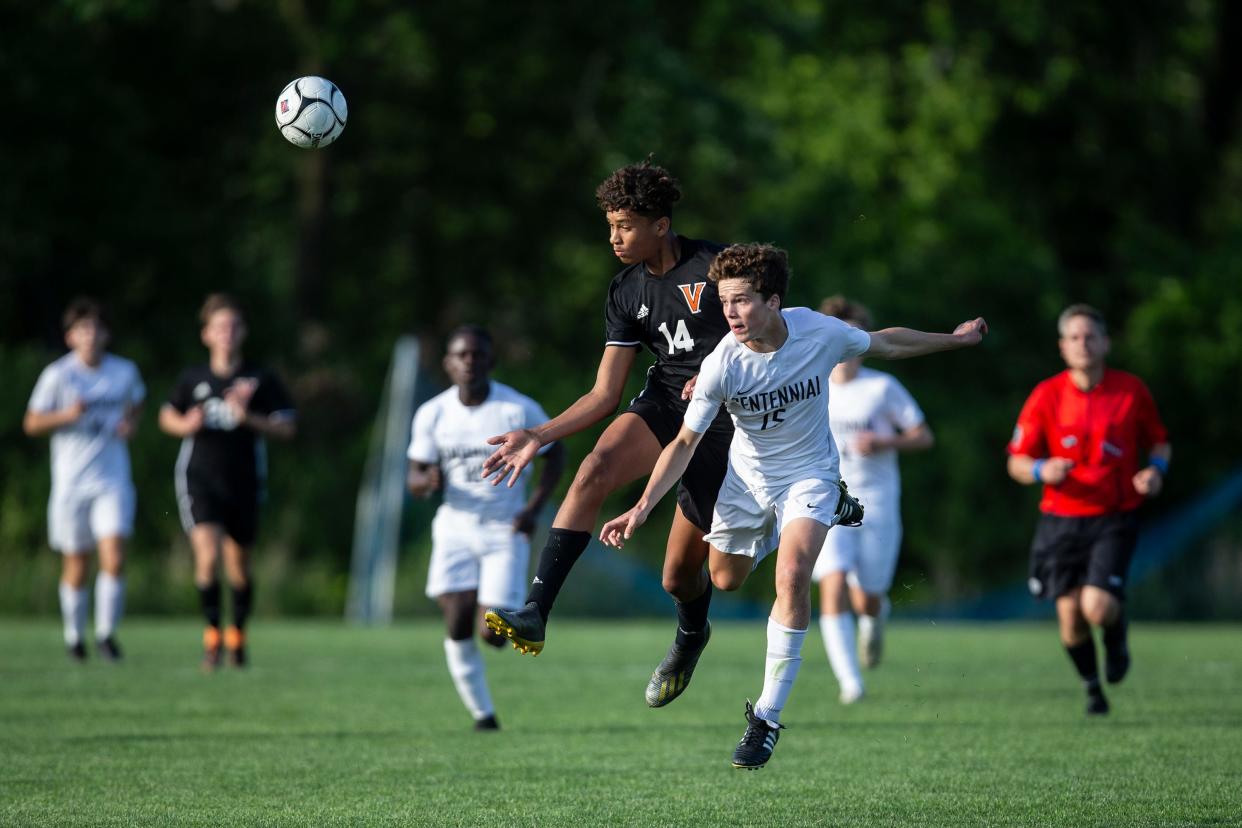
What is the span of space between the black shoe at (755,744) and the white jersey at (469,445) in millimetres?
3236

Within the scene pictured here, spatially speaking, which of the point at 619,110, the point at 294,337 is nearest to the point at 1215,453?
the point at 619,110

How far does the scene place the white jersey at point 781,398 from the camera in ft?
24.0

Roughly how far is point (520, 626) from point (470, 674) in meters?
2.51

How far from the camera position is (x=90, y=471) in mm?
14031

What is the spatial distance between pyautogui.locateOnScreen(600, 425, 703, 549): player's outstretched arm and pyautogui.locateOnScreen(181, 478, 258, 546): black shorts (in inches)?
266

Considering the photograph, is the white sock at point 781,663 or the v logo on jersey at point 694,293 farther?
the v logo on jersey at point 694,293

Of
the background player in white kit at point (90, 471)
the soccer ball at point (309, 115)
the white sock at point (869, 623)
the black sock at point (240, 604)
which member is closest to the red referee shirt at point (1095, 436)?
the white sock at point (869, 623)

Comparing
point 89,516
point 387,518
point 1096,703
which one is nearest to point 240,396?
point 89,516

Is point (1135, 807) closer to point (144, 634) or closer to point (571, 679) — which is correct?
point (571, 679)

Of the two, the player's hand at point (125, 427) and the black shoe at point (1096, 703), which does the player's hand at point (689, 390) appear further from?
the player's hand at point (125, 427)

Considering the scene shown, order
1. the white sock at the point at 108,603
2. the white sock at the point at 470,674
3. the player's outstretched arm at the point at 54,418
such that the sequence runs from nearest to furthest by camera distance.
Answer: the white sock at the point at 470,674, the player's outstretched arm at the point at 54,418, the white sock at the point at 108,603

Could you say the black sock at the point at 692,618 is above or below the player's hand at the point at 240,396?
below

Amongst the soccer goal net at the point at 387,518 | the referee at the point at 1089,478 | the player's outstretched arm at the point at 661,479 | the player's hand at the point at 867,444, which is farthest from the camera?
the soccer goal net at the point at 387,518

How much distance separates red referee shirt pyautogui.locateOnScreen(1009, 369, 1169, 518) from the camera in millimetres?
10336
